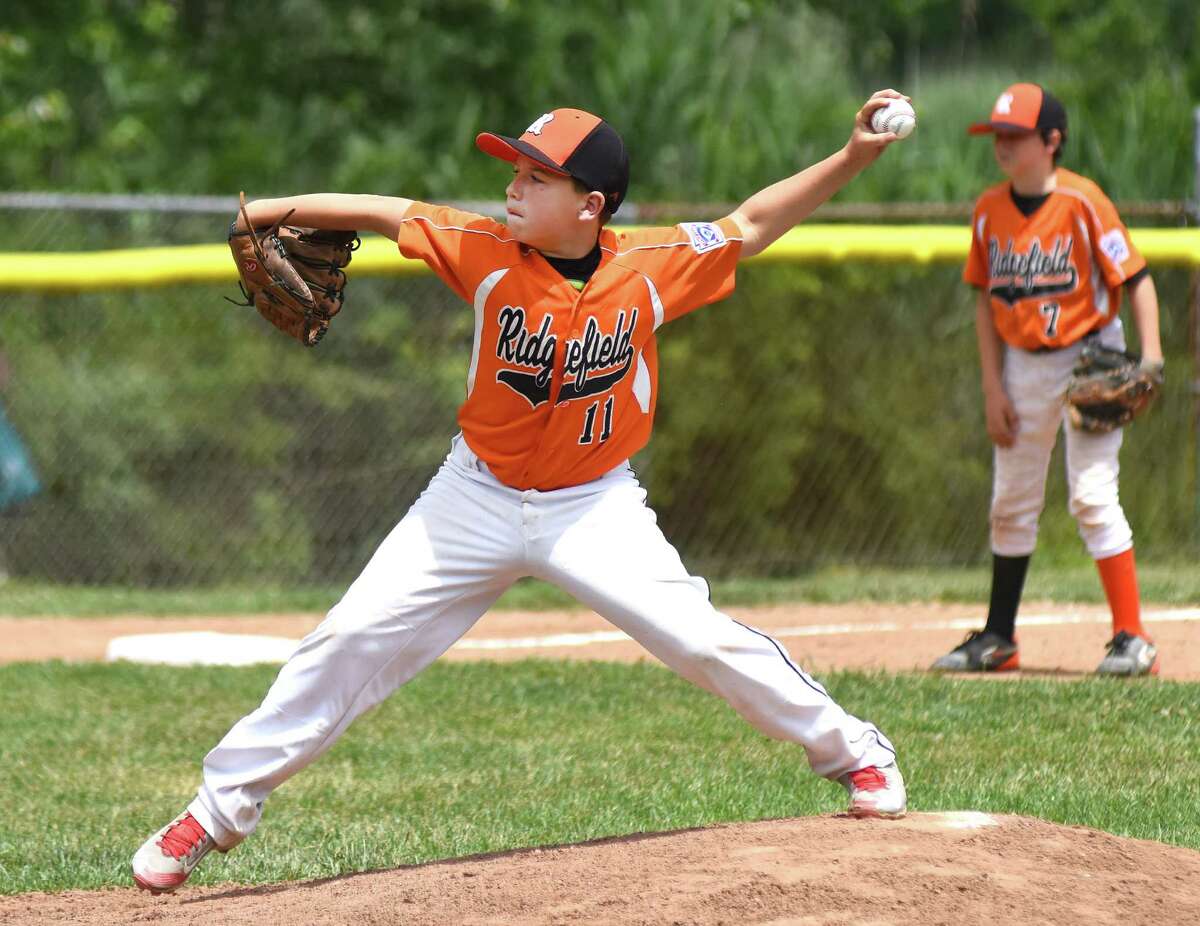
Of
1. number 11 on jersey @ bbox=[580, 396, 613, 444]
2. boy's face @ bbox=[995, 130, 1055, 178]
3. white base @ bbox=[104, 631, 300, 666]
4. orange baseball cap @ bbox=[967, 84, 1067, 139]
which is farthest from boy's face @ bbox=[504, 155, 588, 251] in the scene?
white base @ bbox=[104, 631, 300, 666]

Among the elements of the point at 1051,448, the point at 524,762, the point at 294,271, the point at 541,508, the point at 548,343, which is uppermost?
the point at 294,271

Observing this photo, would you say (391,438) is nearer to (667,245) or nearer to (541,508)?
(667,245)

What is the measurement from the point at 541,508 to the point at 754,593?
509 cm

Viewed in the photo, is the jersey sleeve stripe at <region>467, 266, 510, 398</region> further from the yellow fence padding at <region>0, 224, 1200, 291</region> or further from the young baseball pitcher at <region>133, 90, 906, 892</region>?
the yellow fence padding at <region>0, 224, 1200, 291</region>

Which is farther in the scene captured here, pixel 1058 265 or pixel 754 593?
pixel 754 593

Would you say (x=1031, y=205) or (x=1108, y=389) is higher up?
(x=1031, y=205)

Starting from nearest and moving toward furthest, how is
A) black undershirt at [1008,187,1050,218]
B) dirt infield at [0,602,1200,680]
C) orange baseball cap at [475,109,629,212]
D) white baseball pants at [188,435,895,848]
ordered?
white baseball pants at [188,435,895,848] < orange baseball cap at [475,109,629,212] < black undershirt at [1008,187,1050,218] < dirt infield at [0,602,1200,680]

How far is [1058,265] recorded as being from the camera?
629 cm

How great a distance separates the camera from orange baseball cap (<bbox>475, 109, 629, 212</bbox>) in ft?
13.3

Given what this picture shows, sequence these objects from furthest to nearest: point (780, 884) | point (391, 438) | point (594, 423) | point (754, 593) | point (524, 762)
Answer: point (391, 438), point (754, 593), point (524, 762), point (594, 423), point (780, 884)

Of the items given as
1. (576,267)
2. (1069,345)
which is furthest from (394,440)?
(576,267)

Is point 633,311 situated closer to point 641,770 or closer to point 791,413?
point 641,770

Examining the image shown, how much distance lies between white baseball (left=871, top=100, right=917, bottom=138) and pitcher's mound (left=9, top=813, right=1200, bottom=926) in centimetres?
157

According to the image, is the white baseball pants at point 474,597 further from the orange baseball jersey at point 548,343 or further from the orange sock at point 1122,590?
the orange sock at point 1122,590
